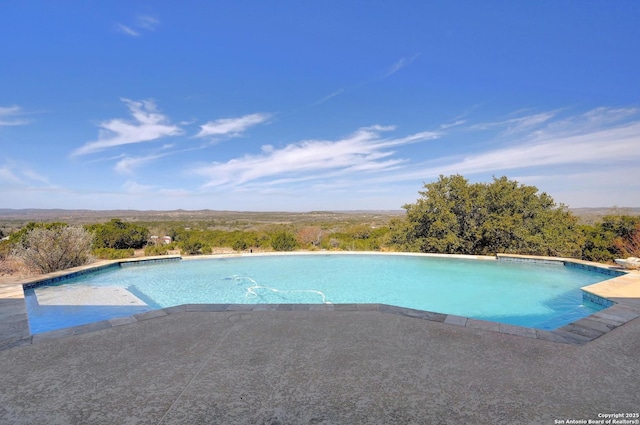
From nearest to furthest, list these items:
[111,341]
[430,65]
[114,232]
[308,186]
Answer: [111,341] → [430,65] → [114,232] → [308,186]

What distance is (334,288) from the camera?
23.5ft

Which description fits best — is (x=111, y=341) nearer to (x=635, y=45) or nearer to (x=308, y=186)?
(x=635, y=45)

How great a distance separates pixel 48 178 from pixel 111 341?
2216cm

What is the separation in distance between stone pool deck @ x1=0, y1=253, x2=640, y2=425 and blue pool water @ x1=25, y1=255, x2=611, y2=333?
2.06 metres

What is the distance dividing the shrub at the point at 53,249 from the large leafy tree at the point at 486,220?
10158 millimetres

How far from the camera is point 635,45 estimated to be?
7.95 meters

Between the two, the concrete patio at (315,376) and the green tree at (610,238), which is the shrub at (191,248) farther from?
the green tree at (610,238)

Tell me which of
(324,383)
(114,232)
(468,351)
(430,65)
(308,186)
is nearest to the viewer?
(324,383)

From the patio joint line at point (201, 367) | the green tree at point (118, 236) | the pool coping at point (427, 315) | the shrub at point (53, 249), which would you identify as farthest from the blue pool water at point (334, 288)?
the green tree at point (118, 236)

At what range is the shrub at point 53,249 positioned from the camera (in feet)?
24.6

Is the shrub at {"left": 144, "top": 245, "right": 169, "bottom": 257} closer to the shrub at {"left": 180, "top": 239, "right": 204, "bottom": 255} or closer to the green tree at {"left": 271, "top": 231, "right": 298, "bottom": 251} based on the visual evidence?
the shrub at {"left": 180, "top": 239, "right": 204, "bottom": 255}

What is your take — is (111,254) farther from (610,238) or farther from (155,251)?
(610,238)

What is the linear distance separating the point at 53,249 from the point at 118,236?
7467 millimetres

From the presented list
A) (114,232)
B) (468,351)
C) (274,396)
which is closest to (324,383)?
(274,396)
